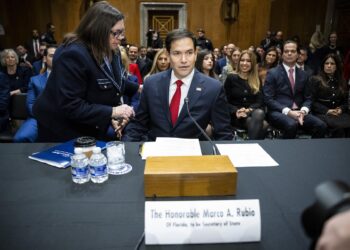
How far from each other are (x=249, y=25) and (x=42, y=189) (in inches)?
442

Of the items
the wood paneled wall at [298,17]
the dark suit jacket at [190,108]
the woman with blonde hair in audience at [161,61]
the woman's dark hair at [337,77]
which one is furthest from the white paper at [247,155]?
the wood paneled wall at [298,17]

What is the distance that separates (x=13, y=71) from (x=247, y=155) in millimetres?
4455

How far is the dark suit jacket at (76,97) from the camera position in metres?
1.82

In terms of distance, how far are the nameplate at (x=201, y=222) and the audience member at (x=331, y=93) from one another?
11.1 feet

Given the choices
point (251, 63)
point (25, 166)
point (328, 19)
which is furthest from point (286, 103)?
point (328, 19)

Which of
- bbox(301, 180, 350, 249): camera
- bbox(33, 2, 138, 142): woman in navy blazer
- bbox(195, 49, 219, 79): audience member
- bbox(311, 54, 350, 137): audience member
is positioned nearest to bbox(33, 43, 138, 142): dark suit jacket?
bbox(33, 2, 138, 142): woman in navy blazer

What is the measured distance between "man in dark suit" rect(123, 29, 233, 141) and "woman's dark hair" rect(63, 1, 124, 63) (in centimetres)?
41

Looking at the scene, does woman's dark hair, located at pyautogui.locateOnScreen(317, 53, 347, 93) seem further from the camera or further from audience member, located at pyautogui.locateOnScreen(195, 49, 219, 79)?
the camera

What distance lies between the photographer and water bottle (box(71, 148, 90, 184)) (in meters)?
1.24

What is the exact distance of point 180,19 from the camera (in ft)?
36.2

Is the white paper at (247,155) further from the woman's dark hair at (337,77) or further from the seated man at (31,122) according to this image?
the woman's dark hair at (337,77)

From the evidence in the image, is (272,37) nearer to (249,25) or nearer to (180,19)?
(249,25)

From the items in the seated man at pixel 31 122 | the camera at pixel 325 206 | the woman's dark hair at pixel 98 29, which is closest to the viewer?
the camera at pixel 325 206

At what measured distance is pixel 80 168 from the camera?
1242mm
